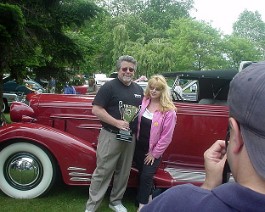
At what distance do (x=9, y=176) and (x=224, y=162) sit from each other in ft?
12.6

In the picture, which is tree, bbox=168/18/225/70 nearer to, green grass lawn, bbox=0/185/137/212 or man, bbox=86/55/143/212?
green grass lawn, bbox=0/185/137/212

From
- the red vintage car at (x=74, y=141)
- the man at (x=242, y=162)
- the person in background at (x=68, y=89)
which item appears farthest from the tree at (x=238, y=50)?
the man at (x=242, y=162)

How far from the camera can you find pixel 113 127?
3912 mm

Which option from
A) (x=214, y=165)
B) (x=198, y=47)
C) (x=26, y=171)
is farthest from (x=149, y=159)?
(x=198, y=47)

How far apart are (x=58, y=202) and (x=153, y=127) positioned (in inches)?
59.7

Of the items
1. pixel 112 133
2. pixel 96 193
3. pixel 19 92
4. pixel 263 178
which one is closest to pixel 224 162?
pixel 263 178

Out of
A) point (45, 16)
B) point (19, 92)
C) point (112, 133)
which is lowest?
point (19, 92)

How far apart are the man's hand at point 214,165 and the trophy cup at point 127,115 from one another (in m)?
2.65

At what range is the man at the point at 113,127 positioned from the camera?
387 centimetres

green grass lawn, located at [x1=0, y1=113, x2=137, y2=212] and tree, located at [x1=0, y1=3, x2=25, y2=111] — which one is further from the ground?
tree, located at [x1=0, y1=3, x2=25, y2=111]

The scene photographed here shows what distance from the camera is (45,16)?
314 inches

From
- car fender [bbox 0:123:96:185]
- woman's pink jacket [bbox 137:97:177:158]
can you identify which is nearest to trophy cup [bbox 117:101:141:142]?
woman's pink jacket [bbox 137:97:177:158]

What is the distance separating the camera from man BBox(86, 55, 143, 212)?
152 inches

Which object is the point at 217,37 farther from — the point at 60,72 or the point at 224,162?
the point at 224,162
